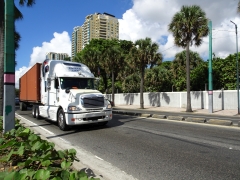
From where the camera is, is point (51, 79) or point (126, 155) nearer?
point (126, 155)

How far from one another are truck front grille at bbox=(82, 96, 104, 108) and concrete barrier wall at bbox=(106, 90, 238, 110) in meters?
18.3

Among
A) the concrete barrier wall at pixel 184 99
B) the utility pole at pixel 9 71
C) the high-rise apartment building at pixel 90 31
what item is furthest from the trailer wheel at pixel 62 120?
the high-rise apartment building at pixel 90 31

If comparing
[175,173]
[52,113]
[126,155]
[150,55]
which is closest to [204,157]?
[175,173]

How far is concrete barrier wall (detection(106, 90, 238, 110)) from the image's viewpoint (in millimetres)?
24016

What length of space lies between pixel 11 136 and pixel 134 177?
3476 mm

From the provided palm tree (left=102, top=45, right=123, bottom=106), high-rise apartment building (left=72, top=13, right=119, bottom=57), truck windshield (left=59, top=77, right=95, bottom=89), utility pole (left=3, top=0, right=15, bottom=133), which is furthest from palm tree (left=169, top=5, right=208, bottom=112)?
high-rise apartment building (left=72, top=13, right=119, bottom=57)

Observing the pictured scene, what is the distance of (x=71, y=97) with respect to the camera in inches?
381

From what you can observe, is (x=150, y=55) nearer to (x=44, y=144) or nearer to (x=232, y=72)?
(x=232, y=72)

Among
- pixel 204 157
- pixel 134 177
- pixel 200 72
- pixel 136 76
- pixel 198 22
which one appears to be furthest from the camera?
pixel 136 76

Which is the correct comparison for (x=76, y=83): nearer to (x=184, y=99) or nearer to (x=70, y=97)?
(x=70, y=97)

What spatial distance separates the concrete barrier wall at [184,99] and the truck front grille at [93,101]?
18.3 metres

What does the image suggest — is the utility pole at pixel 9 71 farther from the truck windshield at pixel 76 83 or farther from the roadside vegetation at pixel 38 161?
the truck windshield at pixel 76 83

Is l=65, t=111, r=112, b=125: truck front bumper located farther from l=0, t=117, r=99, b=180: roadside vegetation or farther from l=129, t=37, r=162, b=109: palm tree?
l=129, t=37, r=162, b=109: palm tree

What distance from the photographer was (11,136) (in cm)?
591
